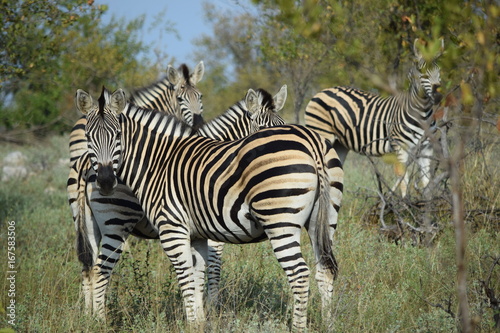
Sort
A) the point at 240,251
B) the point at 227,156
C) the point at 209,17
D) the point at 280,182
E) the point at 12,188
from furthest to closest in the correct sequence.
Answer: the point at 209,17 → the point at 12,188 → the point at 240,251 → the point at 227,156 → the point at 280,182

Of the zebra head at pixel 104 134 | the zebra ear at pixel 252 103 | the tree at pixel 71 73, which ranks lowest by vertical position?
the zebra head at pixel 104 134

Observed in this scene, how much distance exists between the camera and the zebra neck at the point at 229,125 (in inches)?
249

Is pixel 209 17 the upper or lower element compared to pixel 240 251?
upper

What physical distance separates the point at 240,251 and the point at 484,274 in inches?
105

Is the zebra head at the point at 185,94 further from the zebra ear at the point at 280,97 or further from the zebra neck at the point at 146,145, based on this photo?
the zebra neck at the point at 146,145

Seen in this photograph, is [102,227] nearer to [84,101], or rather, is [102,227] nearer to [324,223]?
[84,101]

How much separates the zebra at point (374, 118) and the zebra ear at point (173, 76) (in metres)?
3.03

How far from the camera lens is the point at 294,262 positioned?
4160 mm

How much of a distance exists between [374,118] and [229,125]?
4.18 m

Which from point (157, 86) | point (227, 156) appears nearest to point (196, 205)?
point (227, 156)

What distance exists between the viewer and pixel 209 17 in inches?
1235

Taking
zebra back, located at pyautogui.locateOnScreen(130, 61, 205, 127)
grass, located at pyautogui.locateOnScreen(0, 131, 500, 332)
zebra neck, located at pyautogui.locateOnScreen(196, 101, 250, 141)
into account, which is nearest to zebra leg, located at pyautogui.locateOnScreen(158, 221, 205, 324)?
grass, located at pyautogui.locateOnScreen(0, 131, 500, 332)

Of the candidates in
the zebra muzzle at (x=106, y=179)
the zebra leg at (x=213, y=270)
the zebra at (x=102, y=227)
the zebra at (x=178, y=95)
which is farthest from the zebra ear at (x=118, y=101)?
the zebra at (x=178, y=95)

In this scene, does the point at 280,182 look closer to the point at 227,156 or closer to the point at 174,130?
the point at 227,156
